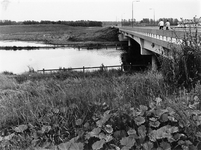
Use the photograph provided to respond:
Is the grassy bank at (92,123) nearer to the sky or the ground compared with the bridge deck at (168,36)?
nearer to the ground

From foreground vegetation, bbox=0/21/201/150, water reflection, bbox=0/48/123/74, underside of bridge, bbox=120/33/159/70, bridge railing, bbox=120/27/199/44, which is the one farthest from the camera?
water reflection, bbox=0/48/123/74

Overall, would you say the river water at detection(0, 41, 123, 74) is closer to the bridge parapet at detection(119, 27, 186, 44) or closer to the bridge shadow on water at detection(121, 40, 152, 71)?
the bridge shadow on water at detection(121, 40, 152, 71)

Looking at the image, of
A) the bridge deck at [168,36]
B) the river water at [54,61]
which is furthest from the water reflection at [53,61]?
the bridge deck at [168,36]

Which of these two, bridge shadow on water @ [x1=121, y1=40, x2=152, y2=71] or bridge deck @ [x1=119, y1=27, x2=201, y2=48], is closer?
bridge deck @ [x1=119, y1=27, x2=201, y2=48]

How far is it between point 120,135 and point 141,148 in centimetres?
42

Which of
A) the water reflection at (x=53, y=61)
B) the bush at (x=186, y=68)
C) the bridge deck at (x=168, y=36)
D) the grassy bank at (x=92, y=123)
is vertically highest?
the bridge deck at (x=168, y=36)

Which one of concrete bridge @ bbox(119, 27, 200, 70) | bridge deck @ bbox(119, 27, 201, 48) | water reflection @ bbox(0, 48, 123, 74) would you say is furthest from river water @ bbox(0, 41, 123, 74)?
bridge deck @ bbox(119, 27, 201, 48)

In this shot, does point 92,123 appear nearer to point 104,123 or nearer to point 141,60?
Answer: point 104,123

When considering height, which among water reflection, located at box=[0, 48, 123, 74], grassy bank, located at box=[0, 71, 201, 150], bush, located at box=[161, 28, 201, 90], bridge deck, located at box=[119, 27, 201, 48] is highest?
bridge deck, located at box=[119, 27, 201, 48]

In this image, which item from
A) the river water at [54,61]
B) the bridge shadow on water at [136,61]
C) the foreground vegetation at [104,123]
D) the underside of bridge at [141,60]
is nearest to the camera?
the foreground vegetation at [104,123]

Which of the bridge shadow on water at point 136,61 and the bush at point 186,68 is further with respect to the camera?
the bridge shadow on water at point 136,61

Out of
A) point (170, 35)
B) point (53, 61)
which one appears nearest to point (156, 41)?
point (170, 35)

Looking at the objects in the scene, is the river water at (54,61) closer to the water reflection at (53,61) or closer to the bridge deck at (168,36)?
the water reflection at (53,61)

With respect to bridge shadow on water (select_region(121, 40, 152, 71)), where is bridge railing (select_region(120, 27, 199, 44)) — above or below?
above
